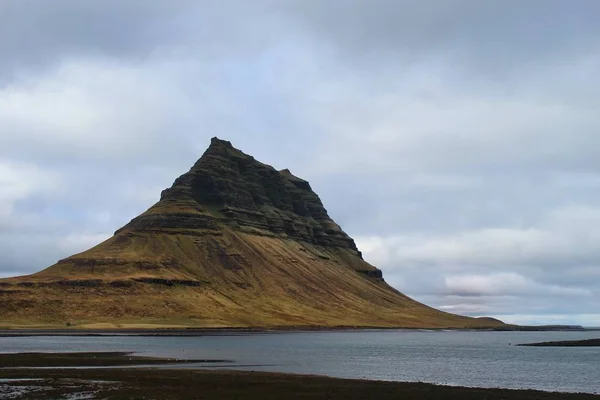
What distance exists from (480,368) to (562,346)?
289 feet

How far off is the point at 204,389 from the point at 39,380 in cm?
1677

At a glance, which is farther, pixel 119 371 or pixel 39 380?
pixel 119 371

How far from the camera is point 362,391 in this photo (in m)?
59.9

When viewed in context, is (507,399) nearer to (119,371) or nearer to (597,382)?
(597,382)

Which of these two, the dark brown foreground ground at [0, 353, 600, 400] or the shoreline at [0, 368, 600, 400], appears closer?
the dark brown foreground ground at [0, 353, 600, 400]

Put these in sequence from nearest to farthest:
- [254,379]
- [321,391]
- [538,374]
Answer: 1. [321,391]
2. [254,379]
3. [538,374]

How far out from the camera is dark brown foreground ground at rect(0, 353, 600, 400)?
5500 cm

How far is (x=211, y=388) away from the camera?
59.8 metres

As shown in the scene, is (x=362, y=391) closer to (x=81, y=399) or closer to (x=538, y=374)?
(x=81, y=399)

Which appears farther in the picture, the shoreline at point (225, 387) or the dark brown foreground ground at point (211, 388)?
the shoreline at point (225, 387)

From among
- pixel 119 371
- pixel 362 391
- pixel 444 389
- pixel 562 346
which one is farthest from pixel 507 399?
pixel 562 346

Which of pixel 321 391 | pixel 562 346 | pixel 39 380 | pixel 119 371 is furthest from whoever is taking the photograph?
pixel 562 346

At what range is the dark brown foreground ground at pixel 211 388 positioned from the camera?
180ft

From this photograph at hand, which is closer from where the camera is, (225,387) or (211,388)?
(211,388)
